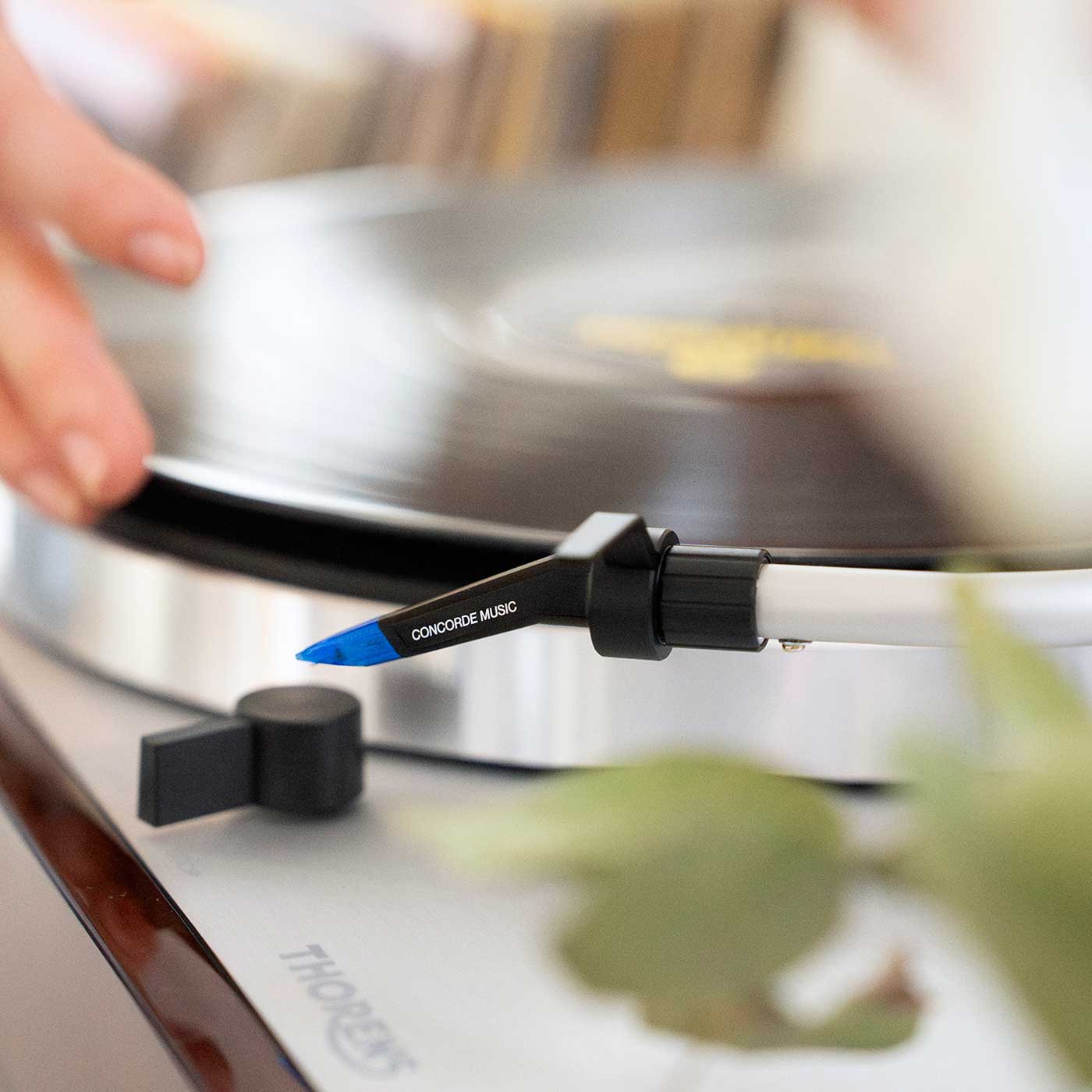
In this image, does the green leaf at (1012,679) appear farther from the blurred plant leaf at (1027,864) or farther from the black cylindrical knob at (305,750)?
the black cylindrical knob at (305,750)

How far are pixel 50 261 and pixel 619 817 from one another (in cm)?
44

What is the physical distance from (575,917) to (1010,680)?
0.13 feet

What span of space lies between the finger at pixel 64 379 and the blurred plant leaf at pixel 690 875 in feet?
1.17

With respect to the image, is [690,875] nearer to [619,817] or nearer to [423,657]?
[619,817]

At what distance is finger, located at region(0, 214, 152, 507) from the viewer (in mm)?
452

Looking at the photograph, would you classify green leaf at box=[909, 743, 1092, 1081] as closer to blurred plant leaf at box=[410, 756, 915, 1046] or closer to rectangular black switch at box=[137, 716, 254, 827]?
blurred plant leaf at box=[410, 756, 915, 1046]

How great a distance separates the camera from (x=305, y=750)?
0.36 meters

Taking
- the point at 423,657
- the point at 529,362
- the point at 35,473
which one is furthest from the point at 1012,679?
the point at 529,362

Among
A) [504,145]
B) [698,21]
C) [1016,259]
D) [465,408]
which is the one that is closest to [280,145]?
[504,145]

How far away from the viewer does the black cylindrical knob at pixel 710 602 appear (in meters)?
0.29

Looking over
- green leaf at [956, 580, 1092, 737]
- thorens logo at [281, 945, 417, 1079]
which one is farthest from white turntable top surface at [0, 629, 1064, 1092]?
green leaf at [956, 580, 1092, 737]

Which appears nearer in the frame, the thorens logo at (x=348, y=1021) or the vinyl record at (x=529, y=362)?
the thorens logo at (x=348, y=1021)

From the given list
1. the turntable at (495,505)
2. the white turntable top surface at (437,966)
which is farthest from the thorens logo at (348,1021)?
the turntable at (495,505)

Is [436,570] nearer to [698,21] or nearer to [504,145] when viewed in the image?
[504,145]
